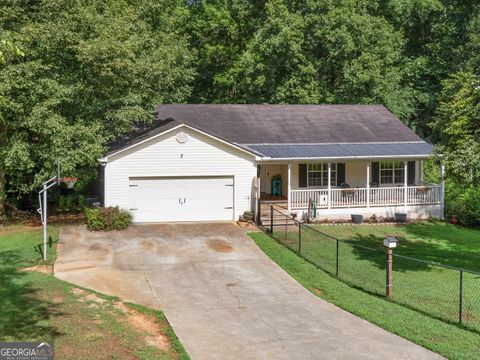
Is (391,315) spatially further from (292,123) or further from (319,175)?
(292,123)

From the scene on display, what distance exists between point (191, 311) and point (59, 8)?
48.5 feet

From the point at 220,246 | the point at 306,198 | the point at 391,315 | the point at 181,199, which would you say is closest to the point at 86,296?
the point at 220,246

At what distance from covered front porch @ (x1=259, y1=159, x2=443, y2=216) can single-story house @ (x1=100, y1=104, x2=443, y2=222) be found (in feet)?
0.16

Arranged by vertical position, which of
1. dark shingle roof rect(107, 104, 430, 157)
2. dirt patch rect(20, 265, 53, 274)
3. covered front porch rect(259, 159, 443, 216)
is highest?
dark shingle roof rect(107, 104, 430, 157)

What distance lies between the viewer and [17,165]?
20.8 metres

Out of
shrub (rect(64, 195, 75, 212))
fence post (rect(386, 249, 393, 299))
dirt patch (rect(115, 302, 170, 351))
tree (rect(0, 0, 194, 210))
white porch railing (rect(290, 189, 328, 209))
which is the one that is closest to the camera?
dirt patch (rect(115, 302, 170, 351))

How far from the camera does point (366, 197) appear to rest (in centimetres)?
2544

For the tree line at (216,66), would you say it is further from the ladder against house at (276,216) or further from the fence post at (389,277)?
the ladder against house at (276,216)

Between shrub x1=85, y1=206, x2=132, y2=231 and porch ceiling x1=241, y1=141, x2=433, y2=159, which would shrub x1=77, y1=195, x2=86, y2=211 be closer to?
shrub x1=85, y1=206, x2=132, y2=231

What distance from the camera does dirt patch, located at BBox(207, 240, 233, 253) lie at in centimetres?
1877

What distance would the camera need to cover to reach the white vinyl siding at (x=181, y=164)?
22.3m

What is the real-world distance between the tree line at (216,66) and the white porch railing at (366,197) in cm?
270

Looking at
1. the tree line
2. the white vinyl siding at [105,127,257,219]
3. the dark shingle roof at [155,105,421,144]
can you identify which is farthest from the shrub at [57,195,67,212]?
the dark shingle roof at [155,105,421,144]

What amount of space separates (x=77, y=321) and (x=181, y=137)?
41.0 ft
